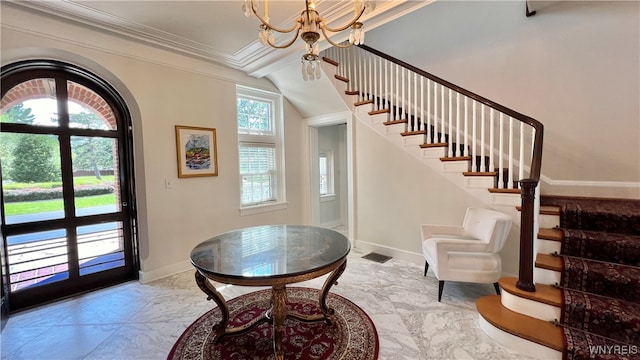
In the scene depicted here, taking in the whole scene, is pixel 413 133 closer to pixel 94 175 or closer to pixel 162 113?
pixel 162 113

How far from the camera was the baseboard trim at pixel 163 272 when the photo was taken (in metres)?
3.01

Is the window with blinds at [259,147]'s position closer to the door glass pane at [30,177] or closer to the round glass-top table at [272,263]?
the round glass-top table at [272,263]

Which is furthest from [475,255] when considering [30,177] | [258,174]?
[30,177]

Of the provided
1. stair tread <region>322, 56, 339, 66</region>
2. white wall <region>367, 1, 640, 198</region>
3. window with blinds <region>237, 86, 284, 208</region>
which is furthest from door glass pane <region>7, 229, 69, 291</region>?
white wall <region>367, 1, 640, 198</region>

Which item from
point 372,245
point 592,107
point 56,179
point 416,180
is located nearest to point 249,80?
point 56,179

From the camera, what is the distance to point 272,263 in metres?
1.70

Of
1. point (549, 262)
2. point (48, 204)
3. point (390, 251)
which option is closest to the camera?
point (549, 262)

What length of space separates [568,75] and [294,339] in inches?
161

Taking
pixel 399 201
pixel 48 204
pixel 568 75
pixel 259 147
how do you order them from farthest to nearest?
pixel 259 147, pixel 399 201, pixel 568 75, pixel 48 204

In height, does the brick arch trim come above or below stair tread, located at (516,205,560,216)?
above

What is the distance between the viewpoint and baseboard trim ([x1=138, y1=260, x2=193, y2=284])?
3012mm

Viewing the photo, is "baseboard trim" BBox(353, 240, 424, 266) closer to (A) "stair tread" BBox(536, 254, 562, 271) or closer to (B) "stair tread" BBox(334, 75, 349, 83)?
(A) "stair tread" BBox(536, 254, 562, 271)

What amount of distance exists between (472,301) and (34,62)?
4840 mm

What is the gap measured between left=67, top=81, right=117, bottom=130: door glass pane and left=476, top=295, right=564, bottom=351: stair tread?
13.8 ft
